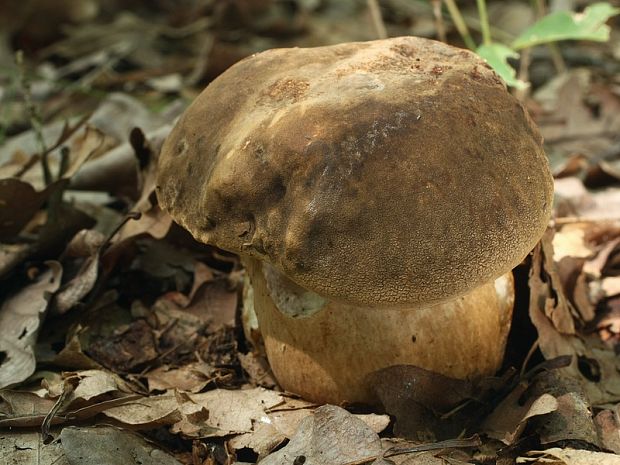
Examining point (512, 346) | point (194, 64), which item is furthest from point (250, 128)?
point (194, 64)

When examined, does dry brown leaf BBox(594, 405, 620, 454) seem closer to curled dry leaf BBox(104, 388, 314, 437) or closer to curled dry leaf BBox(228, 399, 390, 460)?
curled dry leaf BBox(228, 399, 390, 460)

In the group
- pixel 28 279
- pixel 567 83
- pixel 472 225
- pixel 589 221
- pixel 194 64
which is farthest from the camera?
pixel 194 64

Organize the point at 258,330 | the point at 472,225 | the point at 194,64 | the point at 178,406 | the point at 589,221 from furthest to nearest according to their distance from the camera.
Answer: the point at 194,64, the point at 589,221, the point at 258,330, the point at 178,406, the point at 472,225

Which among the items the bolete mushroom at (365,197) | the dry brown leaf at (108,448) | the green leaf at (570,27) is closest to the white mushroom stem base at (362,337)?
the bolete mushroom at (365,197)

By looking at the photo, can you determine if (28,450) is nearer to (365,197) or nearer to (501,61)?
(365,197)

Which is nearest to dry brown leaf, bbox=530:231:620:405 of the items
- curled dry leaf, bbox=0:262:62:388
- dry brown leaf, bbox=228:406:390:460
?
dry brown leaf, bbox=228:406:390:460

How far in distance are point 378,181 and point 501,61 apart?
1172 millimetres

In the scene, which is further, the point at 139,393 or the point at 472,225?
the point at 139,393

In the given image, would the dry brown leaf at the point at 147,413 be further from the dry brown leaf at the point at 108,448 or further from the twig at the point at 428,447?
Result: the twig at the point at 428,447

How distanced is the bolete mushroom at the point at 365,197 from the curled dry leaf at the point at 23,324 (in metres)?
0.62

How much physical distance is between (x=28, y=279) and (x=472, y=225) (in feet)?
5.45

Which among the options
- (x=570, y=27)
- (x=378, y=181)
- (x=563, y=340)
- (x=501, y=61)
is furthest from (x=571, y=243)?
(x=378, y=181)

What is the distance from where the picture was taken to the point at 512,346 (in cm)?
231

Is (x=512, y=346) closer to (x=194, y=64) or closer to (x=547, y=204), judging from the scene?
(x=547, y=204)
